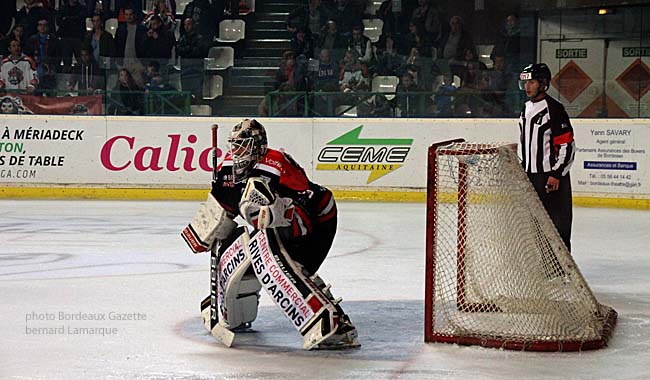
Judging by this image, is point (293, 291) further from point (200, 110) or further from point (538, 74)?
point (200, 110)

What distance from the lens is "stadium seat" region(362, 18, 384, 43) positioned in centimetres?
1371

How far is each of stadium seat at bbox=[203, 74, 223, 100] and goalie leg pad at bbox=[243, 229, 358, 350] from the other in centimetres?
832

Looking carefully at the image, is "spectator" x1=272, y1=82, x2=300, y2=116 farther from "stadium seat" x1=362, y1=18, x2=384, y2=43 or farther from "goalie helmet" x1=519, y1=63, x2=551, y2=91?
"goalie helmet" x1=519, y1=63, x2=551, y2=91

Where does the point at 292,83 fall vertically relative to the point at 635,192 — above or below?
above

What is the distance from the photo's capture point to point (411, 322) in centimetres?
565

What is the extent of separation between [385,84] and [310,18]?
62.5 inches

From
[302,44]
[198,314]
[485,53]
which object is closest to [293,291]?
[198,314]

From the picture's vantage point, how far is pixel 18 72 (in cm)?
1340

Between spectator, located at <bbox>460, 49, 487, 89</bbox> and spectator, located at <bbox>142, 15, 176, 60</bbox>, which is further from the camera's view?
spectator, located at <bbox>142, 15, 176, 60</bbox>

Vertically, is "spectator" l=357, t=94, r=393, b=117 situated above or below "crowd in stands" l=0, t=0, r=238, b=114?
below

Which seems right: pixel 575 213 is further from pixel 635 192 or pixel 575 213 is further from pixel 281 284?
pixel 281 284

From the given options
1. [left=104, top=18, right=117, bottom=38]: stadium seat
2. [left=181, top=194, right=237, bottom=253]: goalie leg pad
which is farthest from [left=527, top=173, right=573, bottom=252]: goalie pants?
[left=104, top=18, right=117, bottom=38]: stadium seat

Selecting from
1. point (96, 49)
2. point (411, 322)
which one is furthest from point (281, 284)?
point (96, 49)

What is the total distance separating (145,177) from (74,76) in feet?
5.40
